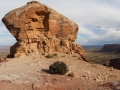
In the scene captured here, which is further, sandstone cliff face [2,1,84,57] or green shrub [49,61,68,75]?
sandstone cliff face [2,1,84,57]

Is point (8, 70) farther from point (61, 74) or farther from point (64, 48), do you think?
point (64, 48)

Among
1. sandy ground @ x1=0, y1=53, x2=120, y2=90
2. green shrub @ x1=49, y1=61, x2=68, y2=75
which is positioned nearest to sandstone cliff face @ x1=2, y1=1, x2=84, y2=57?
sandy ground @ x1=0, y1=53, x2=120, y2=90

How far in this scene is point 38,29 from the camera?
83.7ft

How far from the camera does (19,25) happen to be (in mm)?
24203

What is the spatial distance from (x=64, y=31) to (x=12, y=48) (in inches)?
270

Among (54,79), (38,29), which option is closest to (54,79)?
(54,79)

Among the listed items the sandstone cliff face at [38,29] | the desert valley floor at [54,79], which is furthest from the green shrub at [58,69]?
the sandstone cliff face at [38,29]

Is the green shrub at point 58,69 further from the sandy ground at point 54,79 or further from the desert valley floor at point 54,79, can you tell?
the sandy ground at point 54,79

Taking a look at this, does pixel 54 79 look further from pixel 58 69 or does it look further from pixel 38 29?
pixel 38 29

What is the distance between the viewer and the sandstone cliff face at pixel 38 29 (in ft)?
79.5

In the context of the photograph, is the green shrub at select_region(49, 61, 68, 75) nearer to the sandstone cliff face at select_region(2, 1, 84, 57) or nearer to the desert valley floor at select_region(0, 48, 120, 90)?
the desert valley floor at select_region(0, 48, 120, 90)

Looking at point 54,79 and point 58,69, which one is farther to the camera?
point 58,69

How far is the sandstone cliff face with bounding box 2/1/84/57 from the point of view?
24219mm

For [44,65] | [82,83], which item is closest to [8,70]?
[44,65]
